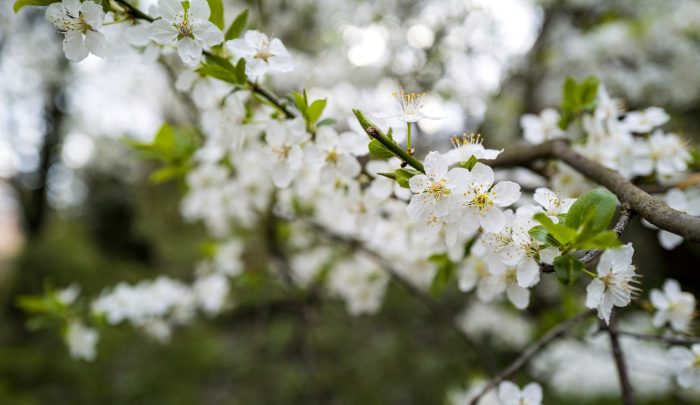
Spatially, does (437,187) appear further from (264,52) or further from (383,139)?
(264,52)

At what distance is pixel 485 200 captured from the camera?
0.62 meters

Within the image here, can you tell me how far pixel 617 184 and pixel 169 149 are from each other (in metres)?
1.16

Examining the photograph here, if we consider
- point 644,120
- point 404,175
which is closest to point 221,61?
point 404,175

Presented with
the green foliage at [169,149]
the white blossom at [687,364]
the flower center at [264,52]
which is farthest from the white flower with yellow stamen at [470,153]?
the green foliage at [169,149]

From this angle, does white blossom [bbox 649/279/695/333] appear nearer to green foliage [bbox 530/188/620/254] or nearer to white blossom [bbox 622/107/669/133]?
white blossom [bbox 622/107/669/133]

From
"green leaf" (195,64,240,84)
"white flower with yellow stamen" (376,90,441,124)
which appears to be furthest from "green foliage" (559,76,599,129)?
"green leaf" (195,64,240,84)

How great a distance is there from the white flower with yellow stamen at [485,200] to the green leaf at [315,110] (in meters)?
0.29

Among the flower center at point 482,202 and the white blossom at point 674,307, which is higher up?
the flower center at point 482,202

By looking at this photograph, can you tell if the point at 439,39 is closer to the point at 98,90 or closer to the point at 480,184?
the point at 480,184

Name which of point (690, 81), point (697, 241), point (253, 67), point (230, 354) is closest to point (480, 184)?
point (697, 241)

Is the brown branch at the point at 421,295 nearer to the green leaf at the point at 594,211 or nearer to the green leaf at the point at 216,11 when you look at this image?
the green leaf at the point at 594,211

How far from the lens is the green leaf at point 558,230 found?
521mm

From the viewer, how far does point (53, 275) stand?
4.51 meters

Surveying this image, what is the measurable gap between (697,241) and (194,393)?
3.64 meters
